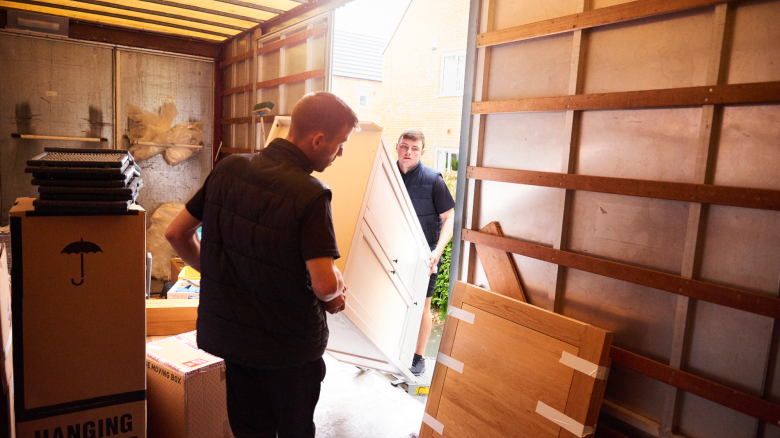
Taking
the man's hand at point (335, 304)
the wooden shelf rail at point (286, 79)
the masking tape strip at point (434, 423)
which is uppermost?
the wooden shelf rail at point (286, 79)

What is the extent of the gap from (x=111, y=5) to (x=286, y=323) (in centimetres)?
542

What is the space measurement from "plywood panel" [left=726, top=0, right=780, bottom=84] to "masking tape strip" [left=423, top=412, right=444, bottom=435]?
7.65 ft

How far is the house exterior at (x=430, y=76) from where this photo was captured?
13.6 m

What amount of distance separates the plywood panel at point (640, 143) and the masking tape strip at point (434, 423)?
67.2 inches

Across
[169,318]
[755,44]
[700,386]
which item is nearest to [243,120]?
[169,318]

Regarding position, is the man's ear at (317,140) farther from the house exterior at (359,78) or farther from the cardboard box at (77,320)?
the house exterior at (359,78)

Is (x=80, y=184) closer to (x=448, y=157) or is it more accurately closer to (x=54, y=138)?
(x=54, y=138)

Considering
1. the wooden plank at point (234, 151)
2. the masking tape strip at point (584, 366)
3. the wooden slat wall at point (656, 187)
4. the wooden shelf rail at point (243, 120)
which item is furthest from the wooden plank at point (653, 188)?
the wooden plank at point (234, 151)

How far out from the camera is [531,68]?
2.88 metres

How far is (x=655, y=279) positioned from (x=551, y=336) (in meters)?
0.59

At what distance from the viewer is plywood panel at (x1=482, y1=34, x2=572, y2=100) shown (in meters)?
2.69

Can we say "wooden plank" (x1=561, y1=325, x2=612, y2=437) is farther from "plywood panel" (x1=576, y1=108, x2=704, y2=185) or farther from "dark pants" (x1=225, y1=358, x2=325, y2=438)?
"dark pants" (x1=225, y1=358, x2=325, y2=438)

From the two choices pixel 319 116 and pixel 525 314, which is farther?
pixel 525 314

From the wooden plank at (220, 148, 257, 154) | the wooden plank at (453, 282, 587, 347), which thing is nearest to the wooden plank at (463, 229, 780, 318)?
the wooden plank at (453, 282, 587, 347)
